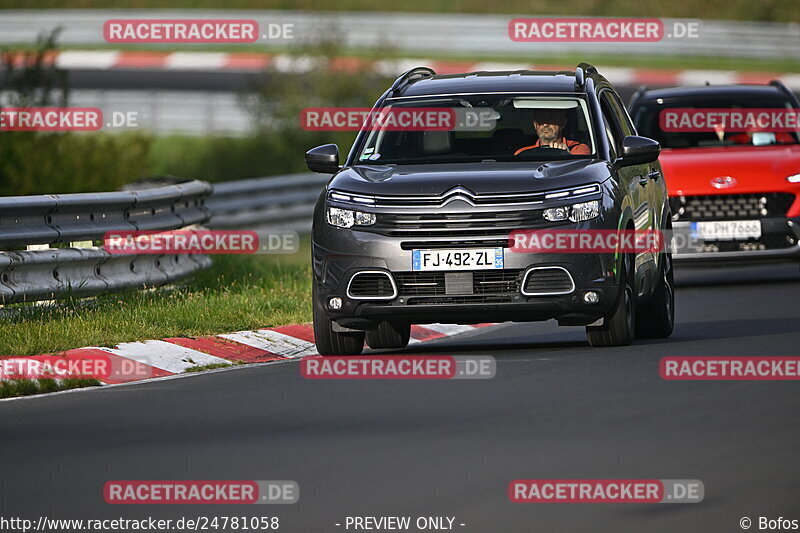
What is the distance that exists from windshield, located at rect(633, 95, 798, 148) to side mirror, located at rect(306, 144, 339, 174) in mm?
6679

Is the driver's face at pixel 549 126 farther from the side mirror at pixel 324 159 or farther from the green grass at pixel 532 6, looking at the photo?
the green grass at pixel 532 6

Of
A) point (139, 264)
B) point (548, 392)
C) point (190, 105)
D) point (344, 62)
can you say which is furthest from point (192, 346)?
point (190, 105)

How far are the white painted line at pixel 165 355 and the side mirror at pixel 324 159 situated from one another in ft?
4.74

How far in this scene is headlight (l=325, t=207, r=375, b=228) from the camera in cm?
1196

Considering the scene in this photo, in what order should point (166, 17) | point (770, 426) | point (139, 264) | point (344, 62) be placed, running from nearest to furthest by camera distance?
point (770, 426), point (139, 264), point (344, 62), point (166, 17)

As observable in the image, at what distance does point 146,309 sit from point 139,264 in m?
1.16

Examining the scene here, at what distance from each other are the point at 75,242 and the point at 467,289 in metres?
4.50

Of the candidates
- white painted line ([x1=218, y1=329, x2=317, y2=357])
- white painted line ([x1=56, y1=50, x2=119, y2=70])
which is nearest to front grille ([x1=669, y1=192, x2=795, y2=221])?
white painted line ([x1=218, y1=329, x2=317, y2=357])

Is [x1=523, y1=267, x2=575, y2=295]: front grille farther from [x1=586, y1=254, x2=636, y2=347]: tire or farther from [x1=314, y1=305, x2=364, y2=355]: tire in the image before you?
[x1=314, y1=305, x2=364, y2=355]: tire

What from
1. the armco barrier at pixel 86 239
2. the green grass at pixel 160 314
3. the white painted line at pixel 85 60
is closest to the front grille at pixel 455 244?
the green grass at pixel 160 314

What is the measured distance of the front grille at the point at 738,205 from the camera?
1788 centimetres

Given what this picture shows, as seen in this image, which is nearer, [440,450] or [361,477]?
[361,477]

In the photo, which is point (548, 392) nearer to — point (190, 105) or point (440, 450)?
point (440, 450)

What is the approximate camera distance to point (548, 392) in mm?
10203
